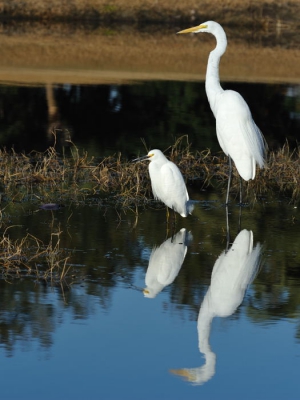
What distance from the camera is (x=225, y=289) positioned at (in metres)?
6.89

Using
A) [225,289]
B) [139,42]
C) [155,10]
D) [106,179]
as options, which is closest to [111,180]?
[106,179]

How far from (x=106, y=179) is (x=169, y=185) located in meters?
1.61

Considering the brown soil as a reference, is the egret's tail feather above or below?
above

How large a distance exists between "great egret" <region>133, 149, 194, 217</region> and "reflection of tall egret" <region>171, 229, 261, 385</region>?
0.58 metres

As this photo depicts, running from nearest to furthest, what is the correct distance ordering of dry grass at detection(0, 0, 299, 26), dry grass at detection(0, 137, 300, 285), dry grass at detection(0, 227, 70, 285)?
1. dry grass at detection(0, 227, 70, 285)
2. dry grass at detection(0, 137, 300, 285)
3. dry grass at detection(0, 0, 299, 26)

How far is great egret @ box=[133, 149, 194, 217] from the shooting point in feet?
28.2

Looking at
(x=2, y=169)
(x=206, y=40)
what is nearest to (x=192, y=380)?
(x=2, y=169)

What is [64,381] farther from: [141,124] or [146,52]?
[146,52]

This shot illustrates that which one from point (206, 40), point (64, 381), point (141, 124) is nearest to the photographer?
point (64, 381)

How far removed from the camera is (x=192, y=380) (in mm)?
5141

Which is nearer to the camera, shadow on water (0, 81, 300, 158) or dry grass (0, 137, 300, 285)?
dry grass (0, 137, 300, 285)

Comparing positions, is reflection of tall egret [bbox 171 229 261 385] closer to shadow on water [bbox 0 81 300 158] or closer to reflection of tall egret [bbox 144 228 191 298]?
reflection of tall egret [bbox 144 228 191 298]

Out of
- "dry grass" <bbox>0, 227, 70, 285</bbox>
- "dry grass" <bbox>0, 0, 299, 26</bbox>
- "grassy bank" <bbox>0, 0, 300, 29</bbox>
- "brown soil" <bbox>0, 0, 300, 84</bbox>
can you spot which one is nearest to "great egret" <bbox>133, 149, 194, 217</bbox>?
"dry grass" <bbox>0, 227, 70, 285</bbox>

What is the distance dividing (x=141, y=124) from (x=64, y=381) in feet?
35.3
